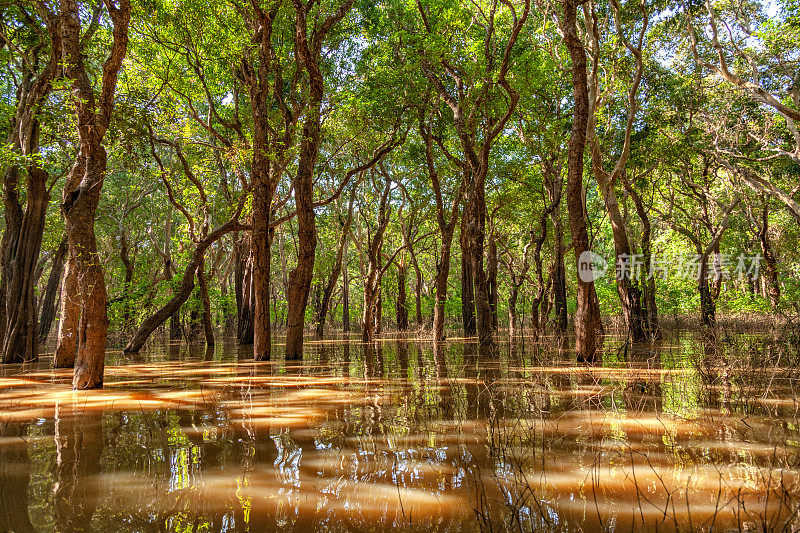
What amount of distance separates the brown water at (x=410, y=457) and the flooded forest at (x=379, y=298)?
3 cm

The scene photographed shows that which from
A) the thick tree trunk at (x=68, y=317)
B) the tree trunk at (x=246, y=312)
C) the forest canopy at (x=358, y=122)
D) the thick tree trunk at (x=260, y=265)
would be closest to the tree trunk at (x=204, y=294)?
the forest canopy at (x=358, y=122)

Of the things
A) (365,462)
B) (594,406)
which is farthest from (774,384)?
(365,462)

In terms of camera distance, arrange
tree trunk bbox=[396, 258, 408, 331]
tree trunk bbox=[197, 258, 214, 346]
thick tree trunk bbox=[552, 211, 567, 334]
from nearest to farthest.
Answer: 1. tree trunk bbox=[197, 258, 214, 346]
2. thick tree trunk bbox=[552, 211, 567, 334]
3. tree trunk bbox=[396, 258, 408, 331]

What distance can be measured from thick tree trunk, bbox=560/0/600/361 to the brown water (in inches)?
84.0

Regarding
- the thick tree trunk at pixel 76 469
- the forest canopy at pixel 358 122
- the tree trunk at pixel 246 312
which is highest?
the forest canopy at pixel 358 122

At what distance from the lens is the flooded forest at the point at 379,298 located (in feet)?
8.16

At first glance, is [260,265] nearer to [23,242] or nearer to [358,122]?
[358,122]

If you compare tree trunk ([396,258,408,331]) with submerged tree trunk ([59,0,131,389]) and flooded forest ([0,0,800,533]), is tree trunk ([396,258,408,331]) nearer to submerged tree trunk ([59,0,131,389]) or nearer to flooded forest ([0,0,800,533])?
flooded forest ([0,0,800,533])

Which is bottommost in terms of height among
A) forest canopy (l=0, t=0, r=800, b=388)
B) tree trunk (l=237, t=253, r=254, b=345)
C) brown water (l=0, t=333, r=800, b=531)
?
brown water (l=0, t=333, r=800, b=531)

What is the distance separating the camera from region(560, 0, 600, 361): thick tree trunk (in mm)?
7887

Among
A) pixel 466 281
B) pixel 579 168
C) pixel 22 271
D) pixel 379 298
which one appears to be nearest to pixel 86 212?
pixel 22 271

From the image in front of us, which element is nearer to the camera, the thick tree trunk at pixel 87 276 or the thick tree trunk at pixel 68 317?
the thick tree trunk at pixel 87 276

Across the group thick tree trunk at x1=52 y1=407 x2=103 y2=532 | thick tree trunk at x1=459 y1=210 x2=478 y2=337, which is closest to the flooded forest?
thick tree trunk at x1=52 y1=407 x2=103 y2=532

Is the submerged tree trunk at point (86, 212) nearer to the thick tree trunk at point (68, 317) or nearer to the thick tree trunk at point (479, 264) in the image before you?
the thick tree trunk at point (68, 317)
